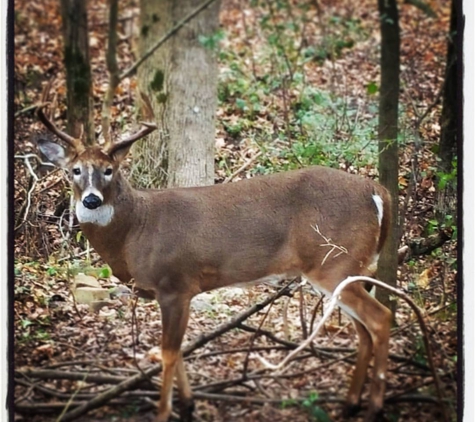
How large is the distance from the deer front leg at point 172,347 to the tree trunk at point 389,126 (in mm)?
948

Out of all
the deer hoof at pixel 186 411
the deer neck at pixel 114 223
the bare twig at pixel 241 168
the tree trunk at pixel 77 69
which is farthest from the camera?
the tree trunk at pixel 77 69

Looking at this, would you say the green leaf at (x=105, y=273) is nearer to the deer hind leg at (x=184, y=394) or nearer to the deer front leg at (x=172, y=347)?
the deer front leg at (x=172, y=347)

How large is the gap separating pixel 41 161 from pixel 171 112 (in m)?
0.84

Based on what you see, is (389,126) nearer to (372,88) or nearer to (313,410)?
(372,88)

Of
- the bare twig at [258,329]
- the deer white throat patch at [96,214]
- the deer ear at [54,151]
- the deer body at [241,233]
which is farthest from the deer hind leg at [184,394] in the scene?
the deer ear at [54,151]

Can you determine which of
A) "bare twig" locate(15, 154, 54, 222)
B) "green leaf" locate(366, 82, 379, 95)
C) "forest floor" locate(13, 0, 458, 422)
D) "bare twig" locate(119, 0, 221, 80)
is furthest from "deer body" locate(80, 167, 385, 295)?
"bare twig" locate(119, 0, 221, 80)

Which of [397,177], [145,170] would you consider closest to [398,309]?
[397,177]

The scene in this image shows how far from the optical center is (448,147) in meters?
4.90

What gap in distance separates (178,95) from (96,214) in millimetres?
1147

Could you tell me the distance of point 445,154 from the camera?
4898 mm

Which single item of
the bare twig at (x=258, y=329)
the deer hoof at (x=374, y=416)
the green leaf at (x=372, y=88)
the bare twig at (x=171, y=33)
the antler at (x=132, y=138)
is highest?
the bare twig at (x=171, y=33)

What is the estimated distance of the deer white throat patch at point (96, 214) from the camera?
451cm

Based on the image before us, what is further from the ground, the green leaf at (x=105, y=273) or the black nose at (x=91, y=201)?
the black nose at (x=91, y=201)

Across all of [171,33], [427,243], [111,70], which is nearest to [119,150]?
[111,70]
